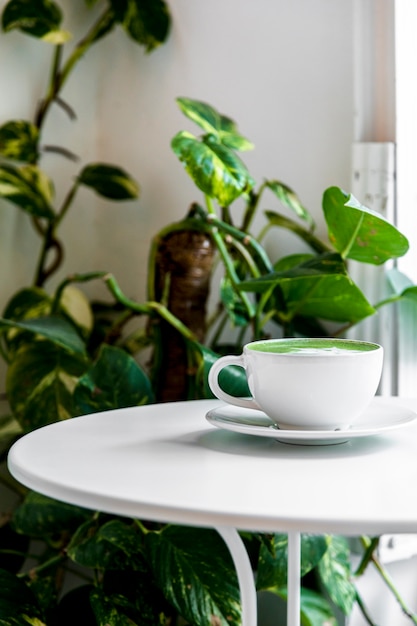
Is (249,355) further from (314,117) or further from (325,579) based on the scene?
(314,117)

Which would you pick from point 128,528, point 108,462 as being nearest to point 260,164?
point 128,528

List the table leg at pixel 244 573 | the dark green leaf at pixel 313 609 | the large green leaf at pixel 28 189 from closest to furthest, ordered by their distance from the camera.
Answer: the table leg at pixel 244 573 < the dark green leaf at pixel 313 609 < the large green leaf at pixel 28 189

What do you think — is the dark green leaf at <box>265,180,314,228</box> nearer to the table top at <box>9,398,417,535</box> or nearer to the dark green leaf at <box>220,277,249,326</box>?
the dark green leaf at <box>220,277,249,326</box>

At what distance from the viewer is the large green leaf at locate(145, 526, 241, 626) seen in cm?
85

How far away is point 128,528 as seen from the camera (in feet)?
3.15

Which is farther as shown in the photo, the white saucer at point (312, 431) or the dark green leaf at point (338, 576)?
the dark green leaf at point (338, 576)

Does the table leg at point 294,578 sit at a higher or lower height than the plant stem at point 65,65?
lower

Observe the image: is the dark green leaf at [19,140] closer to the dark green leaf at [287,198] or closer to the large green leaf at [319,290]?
the dark green leaf at [287,198]

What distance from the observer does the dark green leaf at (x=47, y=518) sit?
3.59 ft

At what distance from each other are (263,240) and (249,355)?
67 cm

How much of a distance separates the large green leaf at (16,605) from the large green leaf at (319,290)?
406 mm

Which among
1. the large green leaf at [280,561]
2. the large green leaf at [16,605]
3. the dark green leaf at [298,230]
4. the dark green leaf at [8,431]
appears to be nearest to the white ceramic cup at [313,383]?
the large green leaf at [280,561]

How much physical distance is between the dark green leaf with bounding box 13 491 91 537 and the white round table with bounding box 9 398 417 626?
366mm

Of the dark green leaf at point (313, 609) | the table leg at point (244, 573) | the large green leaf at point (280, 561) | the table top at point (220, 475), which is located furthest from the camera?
the dark green leaf at point (313, 609)
